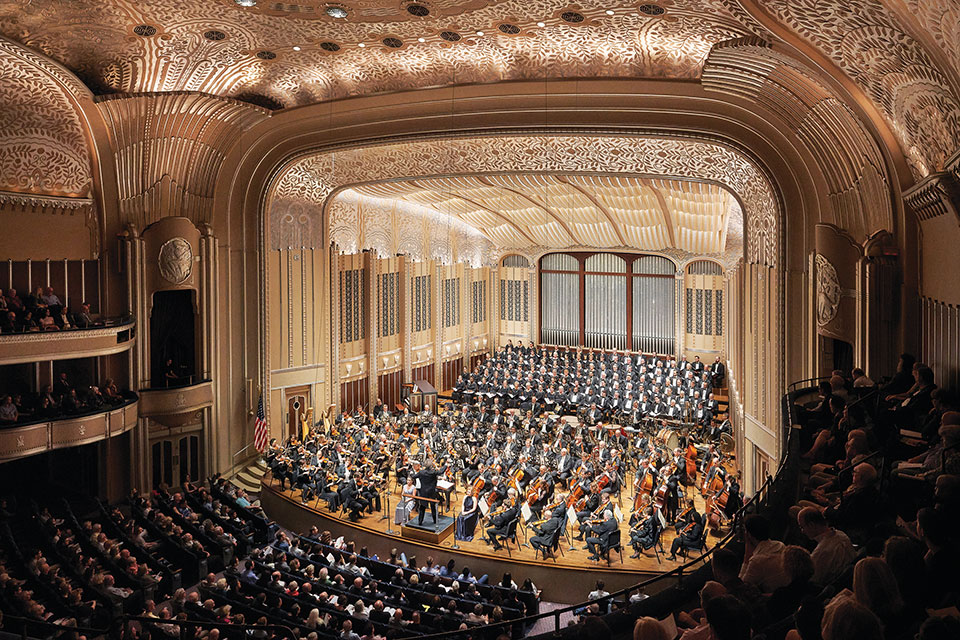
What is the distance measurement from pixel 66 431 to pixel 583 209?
15.3m

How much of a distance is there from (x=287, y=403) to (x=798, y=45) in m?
13.7

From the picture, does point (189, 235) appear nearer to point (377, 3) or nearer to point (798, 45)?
point (377, 3)

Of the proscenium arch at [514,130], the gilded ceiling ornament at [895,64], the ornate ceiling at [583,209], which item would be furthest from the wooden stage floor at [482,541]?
the ornate ceiling at [583,209]

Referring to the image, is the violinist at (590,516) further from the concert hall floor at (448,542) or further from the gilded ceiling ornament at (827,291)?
the gilded ceiling ornament at (827,291)

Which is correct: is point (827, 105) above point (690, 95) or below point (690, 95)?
below

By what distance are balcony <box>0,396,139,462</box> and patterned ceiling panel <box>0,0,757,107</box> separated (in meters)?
5.97

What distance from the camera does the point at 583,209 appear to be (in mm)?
22625

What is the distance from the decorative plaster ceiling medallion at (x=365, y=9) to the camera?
10.1 metres

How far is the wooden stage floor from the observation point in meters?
11.3

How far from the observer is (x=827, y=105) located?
32.0 ft

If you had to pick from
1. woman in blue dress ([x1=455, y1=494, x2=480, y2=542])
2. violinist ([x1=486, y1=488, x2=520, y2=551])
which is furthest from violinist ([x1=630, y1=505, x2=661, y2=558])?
woman in blue dress ([x1=455, y1=494, x2=480, y2=542])

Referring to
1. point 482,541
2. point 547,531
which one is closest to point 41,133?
point 482,541

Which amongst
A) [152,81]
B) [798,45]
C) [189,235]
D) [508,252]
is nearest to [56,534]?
[189,235]

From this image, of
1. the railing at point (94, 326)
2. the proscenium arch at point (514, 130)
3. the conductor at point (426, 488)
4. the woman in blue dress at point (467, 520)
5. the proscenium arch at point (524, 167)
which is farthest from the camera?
the proscenium arch at point (524, 167)
